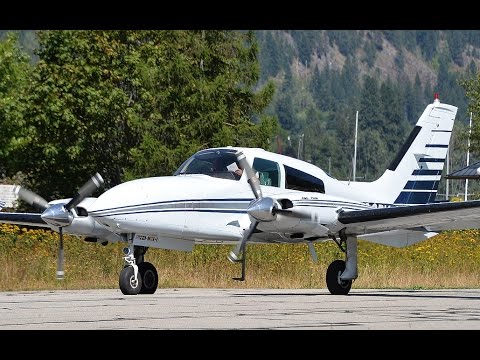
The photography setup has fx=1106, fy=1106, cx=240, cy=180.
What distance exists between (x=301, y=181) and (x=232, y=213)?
1778 mm

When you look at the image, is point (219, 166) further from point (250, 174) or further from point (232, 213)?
→ point (232, 213)

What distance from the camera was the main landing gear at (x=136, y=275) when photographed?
2144cm

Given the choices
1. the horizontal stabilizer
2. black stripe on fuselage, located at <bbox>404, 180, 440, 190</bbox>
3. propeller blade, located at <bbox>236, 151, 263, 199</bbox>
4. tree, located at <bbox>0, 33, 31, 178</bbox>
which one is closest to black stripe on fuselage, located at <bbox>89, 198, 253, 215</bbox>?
propeller blade, located at <bbox>236, 151, 263, 199</bbox>

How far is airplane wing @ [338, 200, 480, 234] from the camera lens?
→ 21.2 metres

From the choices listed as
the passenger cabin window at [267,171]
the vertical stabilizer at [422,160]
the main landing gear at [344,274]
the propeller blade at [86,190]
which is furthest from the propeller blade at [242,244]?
the vertical stabilizer at [422,160]

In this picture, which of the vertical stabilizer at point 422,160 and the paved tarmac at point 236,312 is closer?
the paved tarmac at point 236,312

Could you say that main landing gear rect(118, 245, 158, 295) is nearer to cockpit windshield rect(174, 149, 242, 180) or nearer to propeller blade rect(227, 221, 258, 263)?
propeller blade rect(227, 221, 258, 263)

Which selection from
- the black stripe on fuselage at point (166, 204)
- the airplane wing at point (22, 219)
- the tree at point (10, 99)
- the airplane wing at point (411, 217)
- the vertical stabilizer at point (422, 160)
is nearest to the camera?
the black stripe on fuselage at point (166, 204)

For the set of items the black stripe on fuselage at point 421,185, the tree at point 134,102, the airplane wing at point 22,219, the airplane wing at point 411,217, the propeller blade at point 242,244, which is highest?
the tree at point 134,102

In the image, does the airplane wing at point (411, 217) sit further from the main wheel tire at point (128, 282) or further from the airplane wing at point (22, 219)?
the airplane wing at point (22, 219)

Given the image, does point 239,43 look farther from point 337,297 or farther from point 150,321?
point 150,321

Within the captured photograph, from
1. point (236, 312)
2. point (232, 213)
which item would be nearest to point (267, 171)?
point (232, 213)

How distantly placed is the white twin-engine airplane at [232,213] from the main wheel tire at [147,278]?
0.07 ft
